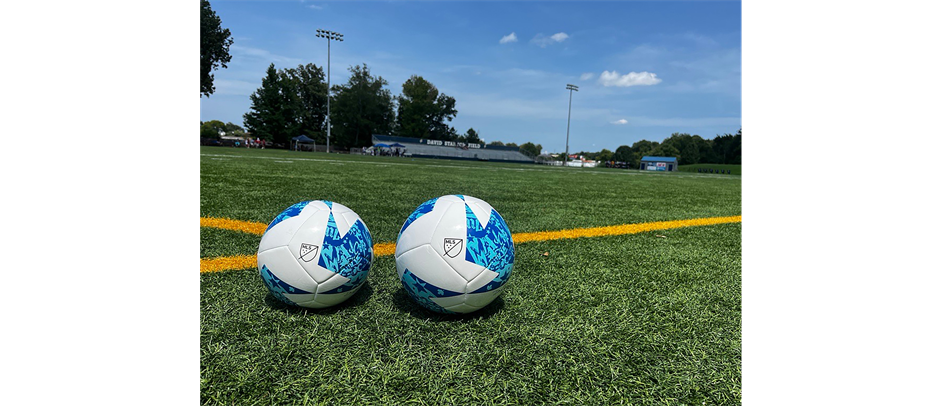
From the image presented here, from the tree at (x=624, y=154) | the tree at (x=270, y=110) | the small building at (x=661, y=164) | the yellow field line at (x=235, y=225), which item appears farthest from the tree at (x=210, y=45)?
the tree at (x=624, y=154)

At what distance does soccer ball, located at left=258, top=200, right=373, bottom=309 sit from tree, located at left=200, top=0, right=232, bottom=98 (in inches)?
1554

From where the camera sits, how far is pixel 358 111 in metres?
68.7

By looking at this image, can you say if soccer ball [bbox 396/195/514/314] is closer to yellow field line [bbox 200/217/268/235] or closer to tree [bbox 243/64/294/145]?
yellow field line [bbox 200/217/268/235]

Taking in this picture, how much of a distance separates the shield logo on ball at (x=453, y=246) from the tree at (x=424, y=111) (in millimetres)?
73460

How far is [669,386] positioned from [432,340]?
1.23m

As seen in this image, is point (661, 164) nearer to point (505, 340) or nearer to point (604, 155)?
point (604, 155)

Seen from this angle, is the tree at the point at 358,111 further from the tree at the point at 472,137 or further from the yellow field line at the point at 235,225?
the yellow field line at the point at 235,225

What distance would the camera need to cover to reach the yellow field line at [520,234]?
11.2ft

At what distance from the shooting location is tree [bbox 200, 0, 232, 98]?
3359 centimetres

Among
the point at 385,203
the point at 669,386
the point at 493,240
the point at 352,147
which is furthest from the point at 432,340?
the point at 352,147

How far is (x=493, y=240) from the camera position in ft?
8.00

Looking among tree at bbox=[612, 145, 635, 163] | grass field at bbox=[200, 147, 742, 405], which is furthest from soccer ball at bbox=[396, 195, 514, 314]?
tree at bbox=[612, 145, 635, 163]

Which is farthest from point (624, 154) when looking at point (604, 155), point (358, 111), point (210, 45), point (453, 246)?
point (453, 246)
